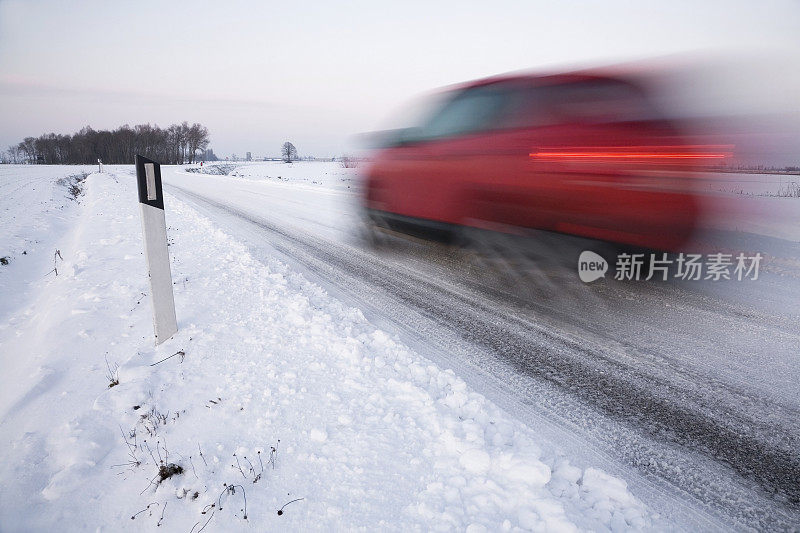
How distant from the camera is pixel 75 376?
2617mm

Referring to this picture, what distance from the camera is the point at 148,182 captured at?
115 inches

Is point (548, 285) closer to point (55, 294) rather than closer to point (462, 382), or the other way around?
point (462, 382)

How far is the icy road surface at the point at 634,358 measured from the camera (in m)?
1.73

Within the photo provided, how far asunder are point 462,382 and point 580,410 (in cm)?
63

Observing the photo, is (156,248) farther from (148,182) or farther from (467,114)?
(467,114)

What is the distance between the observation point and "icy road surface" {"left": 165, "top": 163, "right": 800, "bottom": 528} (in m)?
1.73

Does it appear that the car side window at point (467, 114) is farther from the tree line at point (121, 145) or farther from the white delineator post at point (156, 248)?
the tree line at point (121, 145)

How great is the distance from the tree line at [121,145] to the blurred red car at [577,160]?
105 meters

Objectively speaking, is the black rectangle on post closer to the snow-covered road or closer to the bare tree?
the snow-covered road

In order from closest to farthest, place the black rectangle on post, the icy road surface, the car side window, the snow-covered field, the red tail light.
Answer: the snow-covered field < the icy road surface < the black rectangle on post < the red tail light < the car side window

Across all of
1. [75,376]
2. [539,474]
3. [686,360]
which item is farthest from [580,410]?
[75,376]

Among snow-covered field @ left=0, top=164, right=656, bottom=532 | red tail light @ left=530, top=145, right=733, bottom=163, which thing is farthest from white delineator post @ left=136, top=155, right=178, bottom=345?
red tail light @ left=530, top=145, right=733, bottom=163

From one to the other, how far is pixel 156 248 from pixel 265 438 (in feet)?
6.11

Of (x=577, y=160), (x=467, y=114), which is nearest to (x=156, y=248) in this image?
(x=467, y=114)
